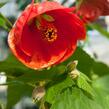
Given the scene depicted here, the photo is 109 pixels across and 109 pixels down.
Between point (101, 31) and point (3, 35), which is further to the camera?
point (3, 35)

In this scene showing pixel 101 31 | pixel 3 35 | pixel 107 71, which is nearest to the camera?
pixel 101 31

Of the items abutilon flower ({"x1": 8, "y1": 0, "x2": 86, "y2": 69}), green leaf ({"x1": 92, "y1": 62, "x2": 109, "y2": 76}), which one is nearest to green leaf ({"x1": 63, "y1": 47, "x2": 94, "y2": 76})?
abutilon flower ({"x1": 8, "y1": 0, "x2": 86, "y2": 69})

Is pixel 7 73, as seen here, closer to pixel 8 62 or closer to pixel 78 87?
pixel 8 62

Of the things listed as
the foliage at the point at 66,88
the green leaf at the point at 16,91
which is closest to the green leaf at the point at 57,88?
the foliage at the point at 66,88

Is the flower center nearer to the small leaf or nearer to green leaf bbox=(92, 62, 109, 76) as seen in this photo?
the small leaf

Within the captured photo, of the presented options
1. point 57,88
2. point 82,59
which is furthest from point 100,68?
point 57,88

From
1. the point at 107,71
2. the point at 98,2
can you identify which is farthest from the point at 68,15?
the point at 107,71

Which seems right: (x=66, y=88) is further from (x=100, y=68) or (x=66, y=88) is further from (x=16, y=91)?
(x=100, y=68)
